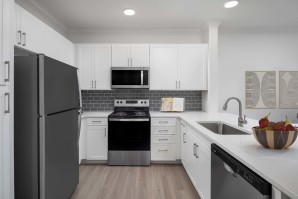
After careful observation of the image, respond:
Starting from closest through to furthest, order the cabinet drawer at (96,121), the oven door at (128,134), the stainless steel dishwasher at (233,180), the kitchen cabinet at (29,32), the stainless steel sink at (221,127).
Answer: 1. the stainless steel dishwasher at (233,180)
2. the kitchen cabinet at (29,32)
3. the stainless steel sink at (221,127)
4. the oven door at (128,134)
5. the cabinet drawer at (96,121)

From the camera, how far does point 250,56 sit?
3809 mm

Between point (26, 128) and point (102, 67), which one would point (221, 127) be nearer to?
point (26, 128)

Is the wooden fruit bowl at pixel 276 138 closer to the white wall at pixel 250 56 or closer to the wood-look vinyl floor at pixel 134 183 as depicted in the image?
the wood-look vinyl floor at pixel 134 183

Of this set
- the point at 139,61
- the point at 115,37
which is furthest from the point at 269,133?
the point at 115,37

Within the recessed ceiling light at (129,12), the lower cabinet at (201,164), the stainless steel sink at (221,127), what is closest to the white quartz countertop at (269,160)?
the lower cabinet at (201,164)

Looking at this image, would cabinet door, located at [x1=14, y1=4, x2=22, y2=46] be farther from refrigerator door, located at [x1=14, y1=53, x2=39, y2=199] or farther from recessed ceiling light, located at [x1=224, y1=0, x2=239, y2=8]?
recessed ceiling light, located at [x1=224, y1=0, x2=239, y2=8]

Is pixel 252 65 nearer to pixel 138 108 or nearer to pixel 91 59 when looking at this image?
pixel 138 108

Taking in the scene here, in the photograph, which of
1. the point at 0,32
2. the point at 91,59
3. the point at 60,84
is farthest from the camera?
the point at 91,59

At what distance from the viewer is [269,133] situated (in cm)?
121

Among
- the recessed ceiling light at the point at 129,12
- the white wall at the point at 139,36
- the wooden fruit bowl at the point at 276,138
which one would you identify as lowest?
the wooden fruit bowl at the point at 276,138

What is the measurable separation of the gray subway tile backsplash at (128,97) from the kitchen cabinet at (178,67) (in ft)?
0.99

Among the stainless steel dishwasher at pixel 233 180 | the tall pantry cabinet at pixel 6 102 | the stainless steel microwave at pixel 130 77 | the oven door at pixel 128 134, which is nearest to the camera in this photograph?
the stainless steel dishwasher at pixel 233 180

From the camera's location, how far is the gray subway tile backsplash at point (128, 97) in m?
3.79

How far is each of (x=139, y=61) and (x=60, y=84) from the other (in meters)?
1.89
